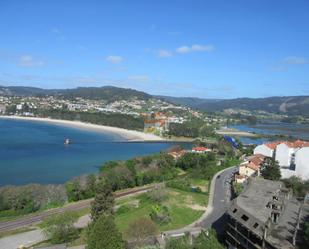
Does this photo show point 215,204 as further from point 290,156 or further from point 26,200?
point 290,156

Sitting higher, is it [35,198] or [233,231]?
[233,231]

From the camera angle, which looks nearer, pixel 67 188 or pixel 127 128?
pixel 67 188

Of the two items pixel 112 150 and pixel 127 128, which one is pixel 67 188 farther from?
pixel 127 128

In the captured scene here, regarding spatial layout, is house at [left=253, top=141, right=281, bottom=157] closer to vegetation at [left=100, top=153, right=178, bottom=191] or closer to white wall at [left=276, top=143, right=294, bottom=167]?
white wall at [left=276, top=143, right=294, bottom=167]

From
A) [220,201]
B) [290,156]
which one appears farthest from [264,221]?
[290,156]

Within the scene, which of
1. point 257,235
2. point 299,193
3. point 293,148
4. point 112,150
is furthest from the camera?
point 112,150

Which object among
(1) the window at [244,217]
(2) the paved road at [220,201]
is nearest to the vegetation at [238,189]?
(2) the paved road at [220,201]

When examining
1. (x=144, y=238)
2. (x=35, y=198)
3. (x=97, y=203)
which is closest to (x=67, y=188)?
(x=35, y=198)

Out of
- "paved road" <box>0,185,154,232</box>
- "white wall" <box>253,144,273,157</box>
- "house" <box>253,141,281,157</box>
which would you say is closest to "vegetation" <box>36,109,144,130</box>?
"white wall" <box>253,144,273,157</box>
